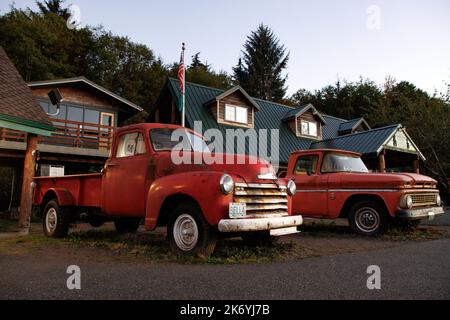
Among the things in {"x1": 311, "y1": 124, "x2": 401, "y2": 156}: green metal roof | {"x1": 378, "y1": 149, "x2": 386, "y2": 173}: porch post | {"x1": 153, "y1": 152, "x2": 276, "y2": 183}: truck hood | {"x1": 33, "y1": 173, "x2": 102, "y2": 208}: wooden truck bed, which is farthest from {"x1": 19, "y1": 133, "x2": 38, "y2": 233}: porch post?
{"x1": 378, "y1": 149, "x2": 386, "y2": 173}: porch post

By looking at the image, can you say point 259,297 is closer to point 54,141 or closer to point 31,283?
point 31,283

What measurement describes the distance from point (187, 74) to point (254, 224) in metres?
39.3

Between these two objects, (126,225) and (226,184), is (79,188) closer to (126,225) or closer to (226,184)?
(126,225)

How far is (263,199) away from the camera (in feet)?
18.0

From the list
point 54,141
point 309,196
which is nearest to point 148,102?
point 54,141

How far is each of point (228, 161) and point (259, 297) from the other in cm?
273

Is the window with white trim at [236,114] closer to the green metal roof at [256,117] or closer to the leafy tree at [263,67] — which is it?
the green metal roof at [256,117]

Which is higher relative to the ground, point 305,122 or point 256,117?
point 305,122

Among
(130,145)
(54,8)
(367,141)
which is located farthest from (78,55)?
(130,145)

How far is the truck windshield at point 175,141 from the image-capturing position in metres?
6.40

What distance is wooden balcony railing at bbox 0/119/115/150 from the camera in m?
18.2

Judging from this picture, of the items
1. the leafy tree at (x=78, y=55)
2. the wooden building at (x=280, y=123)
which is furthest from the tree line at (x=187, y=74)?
the wooden building at (x=280, y=123)

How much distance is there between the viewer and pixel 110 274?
425 centimetres

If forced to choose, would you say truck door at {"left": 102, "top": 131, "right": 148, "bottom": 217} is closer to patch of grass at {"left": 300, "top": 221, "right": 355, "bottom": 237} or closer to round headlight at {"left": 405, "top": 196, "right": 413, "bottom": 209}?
patch of grass at {"left": 300, "top": 221, "right": 355, "bottom": 237}
